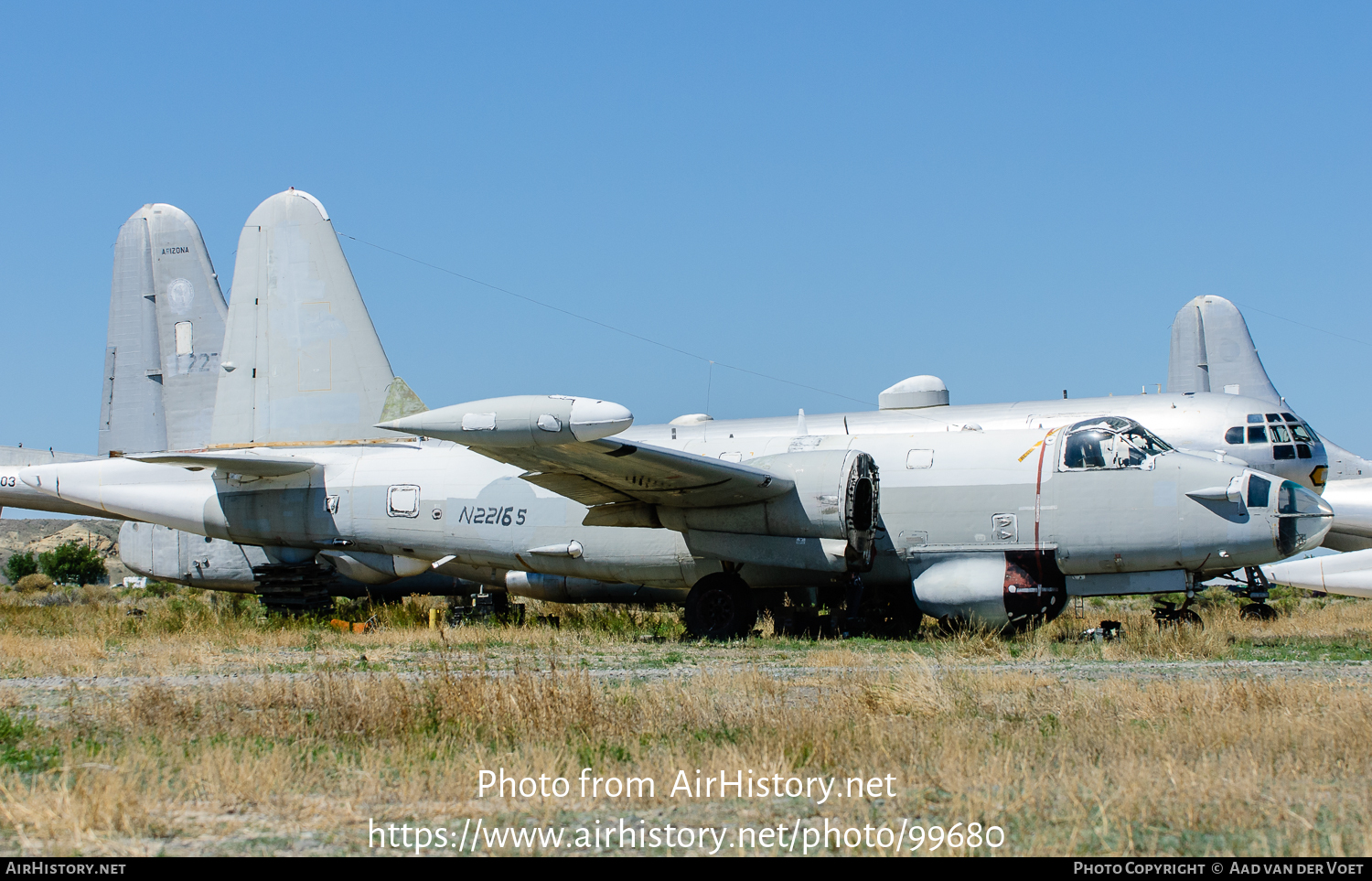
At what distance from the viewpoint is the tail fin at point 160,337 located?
22703 millimetres

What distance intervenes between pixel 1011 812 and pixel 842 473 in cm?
900

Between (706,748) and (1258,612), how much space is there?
54.0ft

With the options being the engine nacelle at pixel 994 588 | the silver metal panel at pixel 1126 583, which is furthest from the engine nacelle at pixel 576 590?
the silver metal panel at pixel 1126 583

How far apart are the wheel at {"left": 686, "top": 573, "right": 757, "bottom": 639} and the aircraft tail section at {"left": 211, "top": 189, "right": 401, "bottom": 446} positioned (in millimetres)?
6919

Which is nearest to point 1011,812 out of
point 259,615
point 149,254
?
point 259,615

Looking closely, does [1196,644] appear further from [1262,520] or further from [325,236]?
[325,236]

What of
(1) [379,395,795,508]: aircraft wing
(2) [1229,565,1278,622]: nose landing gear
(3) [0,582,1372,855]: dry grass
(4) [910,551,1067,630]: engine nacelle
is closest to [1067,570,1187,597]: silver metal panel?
(4) [910,551,1067,630]: engine nacelle

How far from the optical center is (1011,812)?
5.43 meters

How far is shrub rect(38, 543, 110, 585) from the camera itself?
63312mm

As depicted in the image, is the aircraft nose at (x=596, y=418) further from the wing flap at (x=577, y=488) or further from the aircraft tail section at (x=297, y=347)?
the aircraft tail section at (x=297, y=347)

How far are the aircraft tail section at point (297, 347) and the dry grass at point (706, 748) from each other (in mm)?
7910

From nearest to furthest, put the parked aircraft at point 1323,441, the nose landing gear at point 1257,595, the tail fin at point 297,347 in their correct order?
the tail fin at point 297,347
the nose landing gear at point 1257,595
the parked aircraft at point 1323,441

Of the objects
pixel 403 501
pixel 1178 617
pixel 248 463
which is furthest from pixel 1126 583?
pixel 248 463

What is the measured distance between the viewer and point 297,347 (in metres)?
19.5
